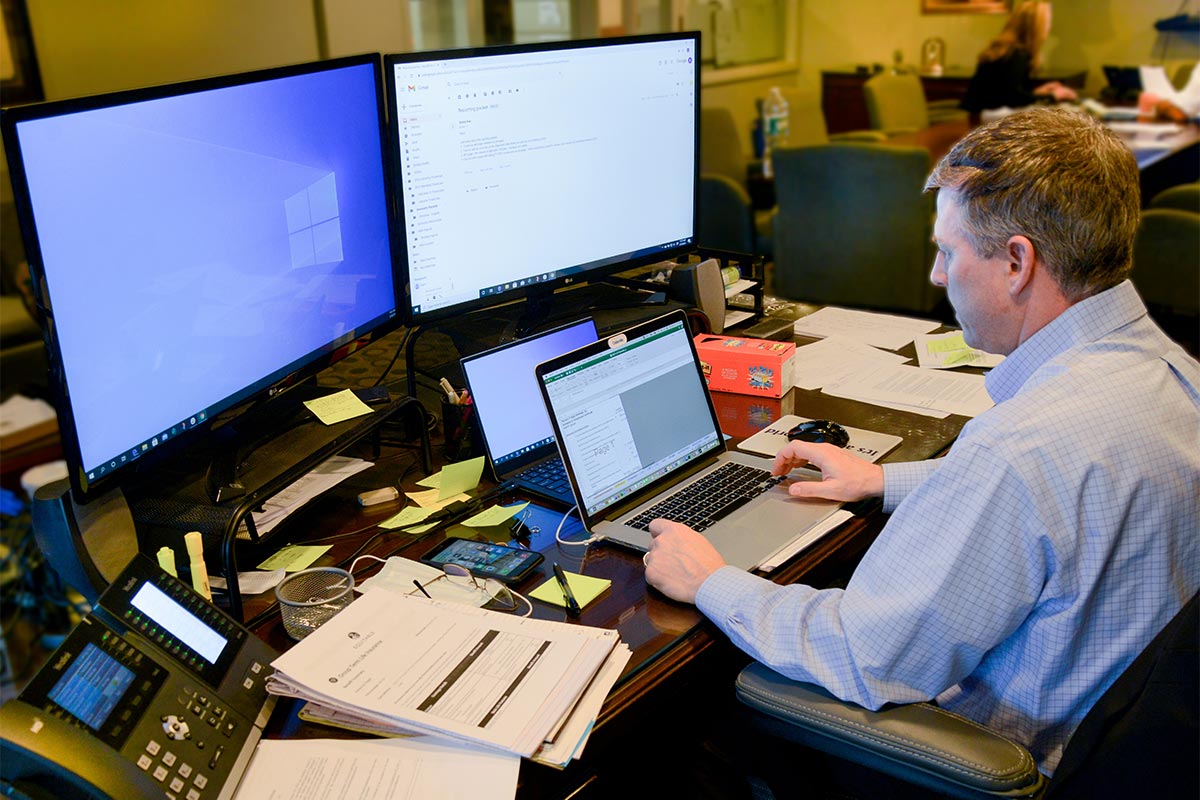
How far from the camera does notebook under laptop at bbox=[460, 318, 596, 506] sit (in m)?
1.42

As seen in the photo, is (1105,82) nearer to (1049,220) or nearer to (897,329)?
(897,329)

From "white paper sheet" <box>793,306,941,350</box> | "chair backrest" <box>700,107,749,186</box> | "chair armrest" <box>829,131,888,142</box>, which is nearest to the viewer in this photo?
"white paper sheet" <box>793,306,941,350</box>

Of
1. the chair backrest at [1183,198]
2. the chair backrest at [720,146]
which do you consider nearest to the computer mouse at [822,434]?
the chair backrest at [720,146]

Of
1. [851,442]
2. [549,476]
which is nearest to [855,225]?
[851,442]

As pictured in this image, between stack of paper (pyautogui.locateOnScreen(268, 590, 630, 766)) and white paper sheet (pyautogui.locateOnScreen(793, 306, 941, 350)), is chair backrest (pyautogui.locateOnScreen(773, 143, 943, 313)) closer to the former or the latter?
white paper sheet (pyautogui.locateOnScreen(793, 306, 941, 350))

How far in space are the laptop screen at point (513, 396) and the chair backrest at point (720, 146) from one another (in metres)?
3.45

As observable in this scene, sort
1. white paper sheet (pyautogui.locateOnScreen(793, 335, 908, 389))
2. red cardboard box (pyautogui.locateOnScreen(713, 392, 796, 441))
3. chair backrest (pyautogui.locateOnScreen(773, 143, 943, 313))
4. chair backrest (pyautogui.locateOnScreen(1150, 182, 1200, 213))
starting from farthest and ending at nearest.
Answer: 1. chair backrest (pyautogui.locateOnScreen(1150, 182, 1200, 213))
2. chair backrest (pyautogui.locateOnScreen(773, 143, 943, 313))
3. white paper sheet (pyautogui.locateOnScreen(793, 335, 908, 389))
4. red cardboard box (pyautogui.locateOnScreen(713, 392, 796, 441))

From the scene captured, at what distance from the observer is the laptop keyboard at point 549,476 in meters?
1.42

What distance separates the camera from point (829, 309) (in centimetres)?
229

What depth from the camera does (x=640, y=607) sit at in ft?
3.89

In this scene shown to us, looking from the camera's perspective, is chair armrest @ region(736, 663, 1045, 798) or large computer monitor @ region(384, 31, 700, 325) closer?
chair armrest @ region(736, 663, 1045, 798)

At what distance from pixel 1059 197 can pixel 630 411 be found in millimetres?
579

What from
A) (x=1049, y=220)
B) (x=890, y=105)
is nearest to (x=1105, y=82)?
(x=890, y=105)

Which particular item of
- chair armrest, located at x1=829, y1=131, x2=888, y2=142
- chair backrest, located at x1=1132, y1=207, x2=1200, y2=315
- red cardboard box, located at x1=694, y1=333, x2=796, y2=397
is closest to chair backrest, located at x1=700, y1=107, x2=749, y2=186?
chair armrest, located at x1=829, y1=131, x2=888, y2=142
